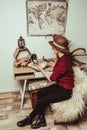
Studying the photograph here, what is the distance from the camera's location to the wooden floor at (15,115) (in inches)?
87.3

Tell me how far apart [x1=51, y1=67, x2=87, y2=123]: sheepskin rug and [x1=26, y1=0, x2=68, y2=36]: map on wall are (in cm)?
102

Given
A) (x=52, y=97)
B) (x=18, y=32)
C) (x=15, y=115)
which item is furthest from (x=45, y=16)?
(x=15, y=115)

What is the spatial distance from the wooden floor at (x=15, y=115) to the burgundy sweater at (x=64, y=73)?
1.77 feet

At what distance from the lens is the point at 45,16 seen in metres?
2.61

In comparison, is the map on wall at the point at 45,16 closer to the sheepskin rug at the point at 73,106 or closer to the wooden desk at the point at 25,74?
the wooden desk at the point at 25,74

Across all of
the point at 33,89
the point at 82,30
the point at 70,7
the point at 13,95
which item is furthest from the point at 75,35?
the point at 13,95

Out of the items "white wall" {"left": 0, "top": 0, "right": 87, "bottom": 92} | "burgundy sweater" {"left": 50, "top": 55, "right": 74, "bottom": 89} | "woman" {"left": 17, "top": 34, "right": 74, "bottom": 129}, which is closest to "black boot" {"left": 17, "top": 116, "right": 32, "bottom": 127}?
"woman" {"left": 17, "top": 34, "right": 74, "bottom": 129}

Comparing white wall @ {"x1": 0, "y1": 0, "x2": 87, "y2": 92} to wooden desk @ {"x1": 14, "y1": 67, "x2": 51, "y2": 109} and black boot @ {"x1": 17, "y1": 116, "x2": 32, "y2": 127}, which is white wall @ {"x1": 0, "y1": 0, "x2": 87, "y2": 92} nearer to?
wooden desk @ {"x1": 14, "y1": 67, "x2": 51, "y2": 109}

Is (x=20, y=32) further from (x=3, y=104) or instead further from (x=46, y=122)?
(x=46, y=122)

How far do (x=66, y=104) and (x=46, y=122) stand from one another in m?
0.42

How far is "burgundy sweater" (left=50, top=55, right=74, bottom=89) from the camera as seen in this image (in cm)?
211

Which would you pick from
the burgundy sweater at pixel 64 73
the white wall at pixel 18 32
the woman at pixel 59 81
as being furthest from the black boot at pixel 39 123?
the white wall at pixel 18 32

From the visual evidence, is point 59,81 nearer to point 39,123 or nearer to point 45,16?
point 39,123

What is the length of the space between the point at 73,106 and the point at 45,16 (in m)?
1.40
